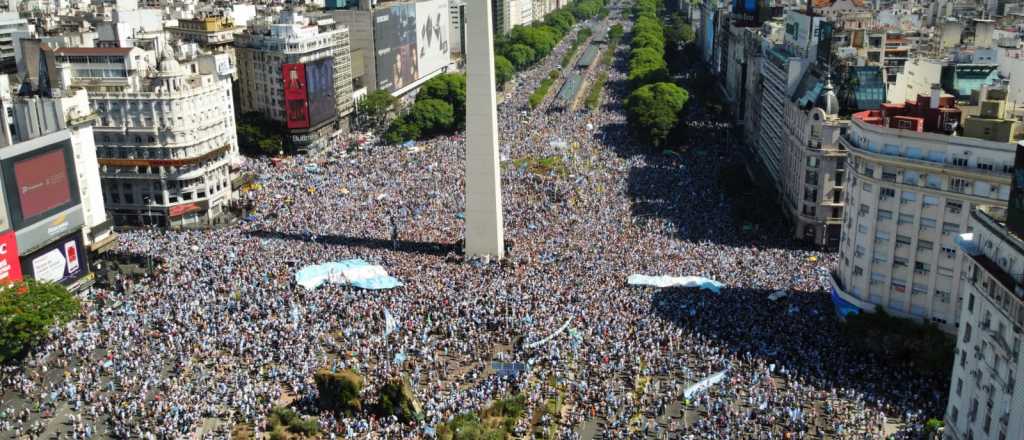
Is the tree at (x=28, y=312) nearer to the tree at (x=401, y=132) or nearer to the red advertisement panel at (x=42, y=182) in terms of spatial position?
the red advertisement panel at (x=42, y=182)

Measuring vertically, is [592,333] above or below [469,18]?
below

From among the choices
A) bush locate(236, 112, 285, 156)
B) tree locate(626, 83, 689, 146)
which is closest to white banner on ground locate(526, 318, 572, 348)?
tree locate(626, 83, 689, 146)

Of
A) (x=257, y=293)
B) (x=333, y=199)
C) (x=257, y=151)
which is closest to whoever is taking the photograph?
(x=257, y=293)

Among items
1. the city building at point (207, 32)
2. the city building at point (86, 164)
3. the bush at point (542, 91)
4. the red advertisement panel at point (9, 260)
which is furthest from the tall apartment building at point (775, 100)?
the city building at point (207, 32)

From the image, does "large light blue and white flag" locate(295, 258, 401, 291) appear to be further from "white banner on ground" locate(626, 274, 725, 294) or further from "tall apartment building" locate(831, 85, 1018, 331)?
"tall apartment building" locate(831, 85, 1018, 331)

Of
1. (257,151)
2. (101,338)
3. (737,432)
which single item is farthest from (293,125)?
(737,432)

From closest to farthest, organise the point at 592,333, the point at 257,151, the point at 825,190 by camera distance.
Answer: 1. the point at 592,333
2. the point at 825,190
3. the point at 257,151

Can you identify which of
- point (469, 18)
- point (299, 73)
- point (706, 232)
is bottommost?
point (706, 232)

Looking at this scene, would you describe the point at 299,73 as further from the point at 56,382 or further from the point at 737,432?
the point at 737,432
